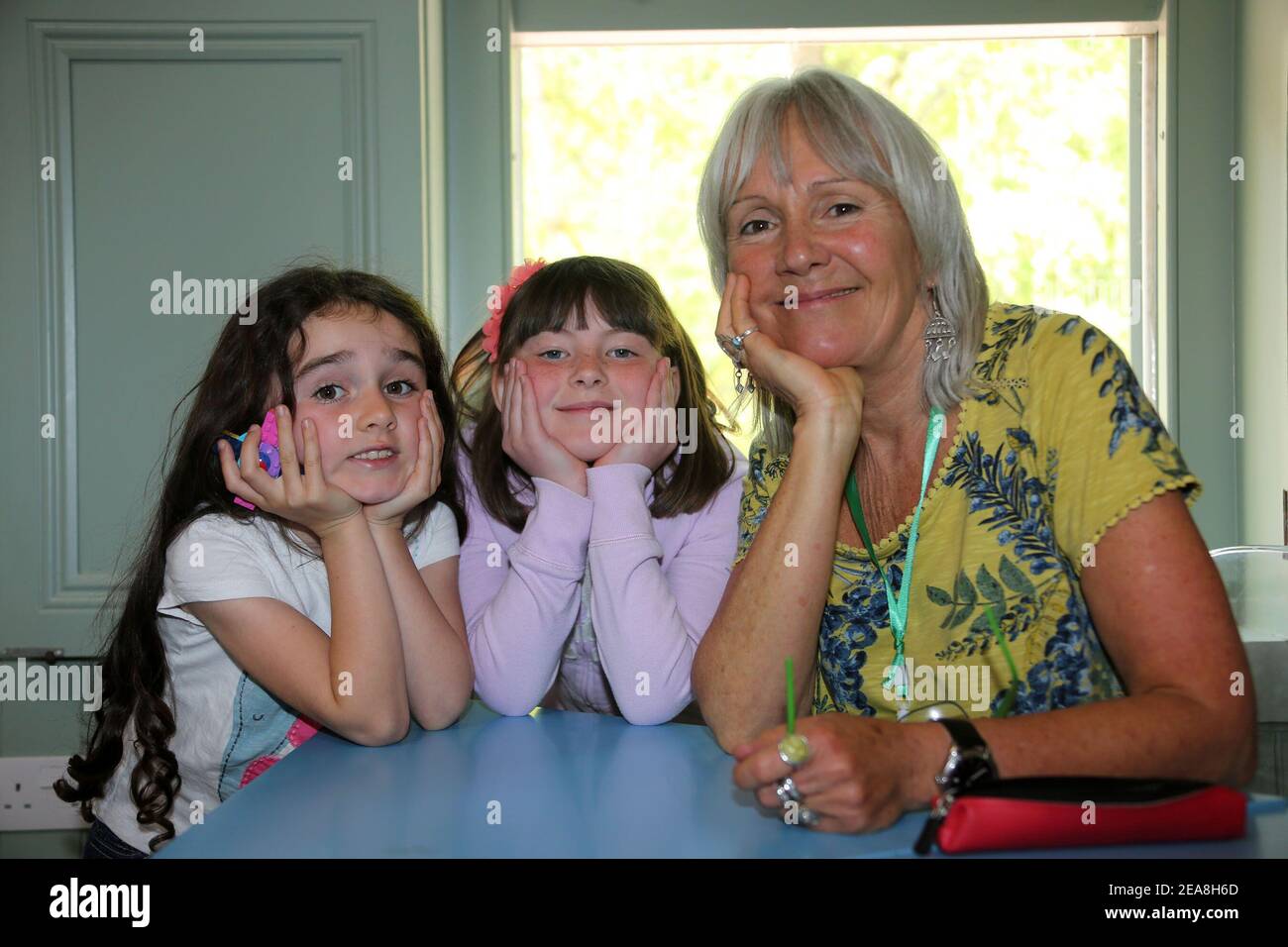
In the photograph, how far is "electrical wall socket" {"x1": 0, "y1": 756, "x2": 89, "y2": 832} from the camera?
8.04ft

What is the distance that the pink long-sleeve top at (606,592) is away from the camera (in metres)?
1.36

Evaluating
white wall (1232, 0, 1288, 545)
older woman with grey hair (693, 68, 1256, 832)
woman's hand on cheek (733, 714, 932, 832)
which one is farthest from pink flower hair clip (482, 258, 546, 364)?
white wall (1232, 0, 1288, 545)

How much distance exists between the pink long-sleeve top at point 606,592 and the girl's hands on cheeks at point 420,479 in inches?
6.1

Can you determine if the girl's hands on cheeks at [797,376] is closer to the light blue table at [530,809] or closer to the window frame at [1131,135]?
the light blue table at [530,809]

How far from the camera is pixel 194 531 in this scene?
1361mm

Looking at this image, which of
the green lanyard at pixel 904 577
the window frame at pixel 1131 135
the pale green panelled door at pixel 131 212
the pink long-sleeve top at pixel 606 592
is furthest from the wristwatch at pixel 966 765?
the window frame at pixel 1131 135

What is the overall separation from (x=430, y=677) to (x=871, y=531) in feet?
1.86

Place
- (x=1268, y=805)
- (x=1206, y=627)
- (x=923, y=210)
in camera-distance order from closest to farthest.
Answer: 1. (x=1268, y=805)
2. (x=1206, y=627)
3. (x=923, y=210)

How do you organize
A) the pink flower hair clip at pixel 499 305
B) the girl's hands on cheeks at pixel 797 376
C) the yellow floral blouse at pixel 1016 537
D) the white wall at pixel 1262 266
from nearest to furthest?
the yellow floral blouse at pixel 1016 537 → the girl's hands on cheeks at pixel 797 376 → the pink flower hair clip at pixel 499 305 → the white wall at pixel 1262 266

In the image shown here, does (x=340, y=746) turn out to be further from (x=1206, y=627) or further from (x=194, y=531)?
(x=1206, y=627)

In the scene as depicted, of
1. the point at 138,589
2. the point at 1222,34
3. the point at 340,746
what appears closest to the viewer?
the point at 340,746

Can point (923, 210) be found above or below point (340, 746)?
above

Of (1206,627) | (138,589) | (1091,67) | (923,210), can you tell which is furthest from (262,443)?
(1091,67)

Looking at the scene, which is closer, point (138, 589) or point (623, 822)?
point (623, 822)
